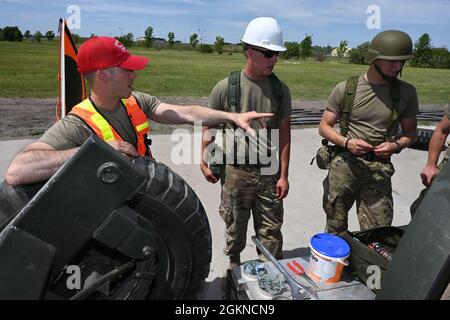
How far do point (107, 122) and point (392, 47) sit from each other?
2207 millimetres

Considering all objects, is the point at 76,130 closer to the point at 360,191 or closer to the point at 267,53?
the point at 267,53

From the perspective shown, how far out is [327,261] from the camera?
6.06ft

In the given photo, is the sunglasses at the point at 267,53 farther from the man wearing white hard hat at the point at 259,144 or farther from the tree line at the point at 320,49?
the tree line at the point at 320,49

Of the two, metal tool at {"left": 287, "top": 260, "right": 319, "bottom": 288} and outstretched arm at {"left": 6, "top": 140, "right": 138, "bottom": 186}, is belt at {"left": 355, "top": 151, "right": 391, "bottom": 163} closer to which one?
metal tool at {"left": 287, "top": 260, "right": 319, "bottom": 288}

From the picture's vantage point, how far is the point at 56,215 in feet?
3.69

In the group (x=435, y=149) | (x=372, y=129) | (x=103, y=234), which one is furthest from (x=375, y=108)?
(x=103, y=234)

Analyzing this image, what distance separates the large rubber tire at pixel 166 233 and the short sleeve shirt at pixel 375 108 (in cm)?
184

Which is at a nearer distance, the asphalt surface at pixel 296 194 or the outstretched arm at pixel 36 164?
the outstretched arm at pixel 36 164

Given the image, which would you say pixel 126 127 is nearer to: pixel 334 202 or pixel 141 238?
pixel 141 238

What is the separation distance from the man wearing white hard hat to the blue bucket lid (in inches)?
33.9

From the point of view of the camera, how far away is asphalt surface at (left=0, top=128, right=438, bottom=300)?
3521 millimetres

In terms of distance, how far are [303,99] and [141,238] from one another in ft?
44.2

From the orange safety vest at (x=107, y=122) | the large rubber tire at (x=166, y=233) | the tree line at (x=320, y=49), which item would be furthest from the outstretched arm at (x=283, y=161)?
the tree line at (x=320, y=49)

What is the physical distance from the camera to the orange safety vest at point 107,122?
1864mm
